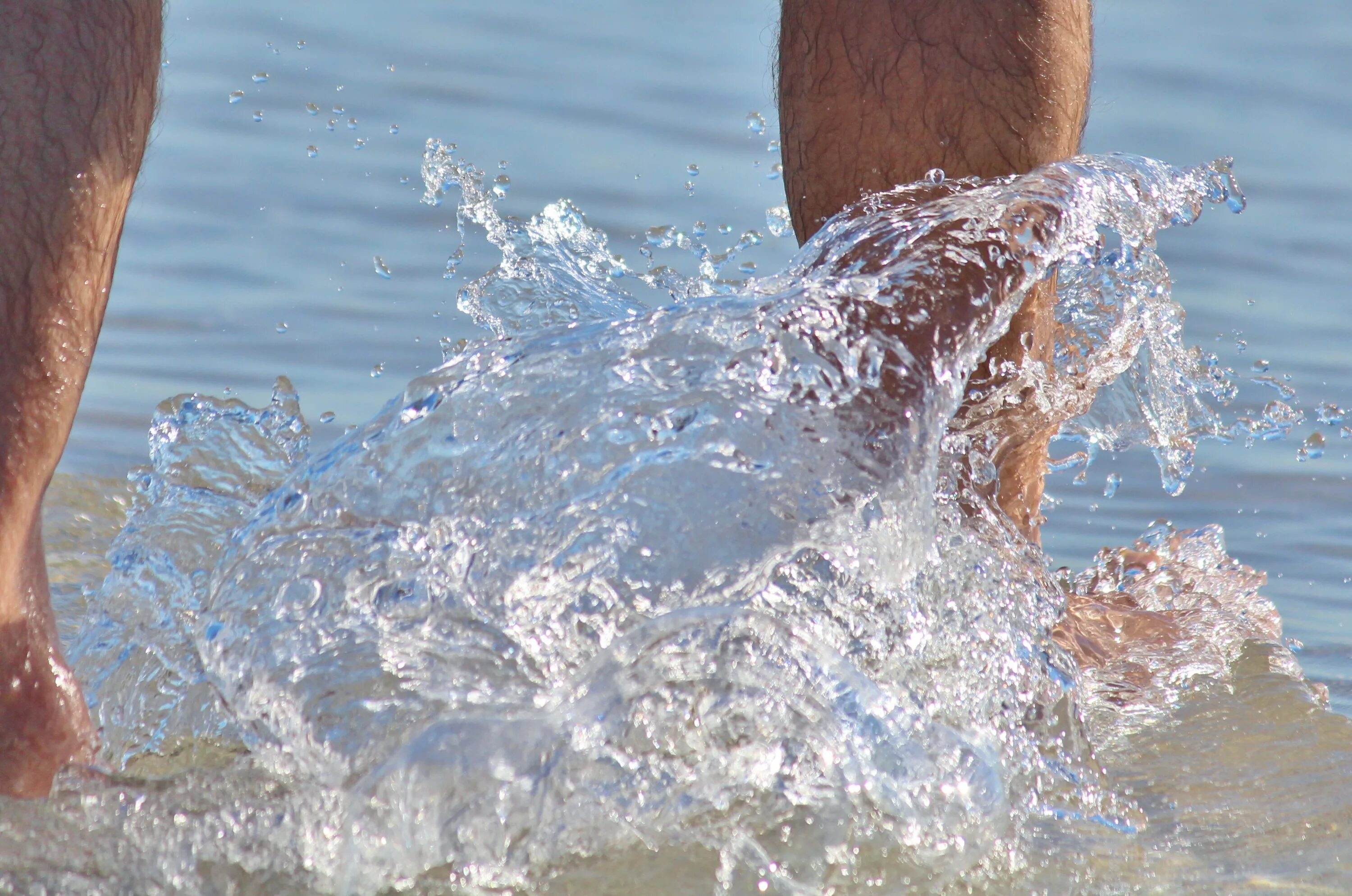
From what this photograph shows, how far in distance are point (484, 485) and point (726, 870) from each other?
0.48 metres

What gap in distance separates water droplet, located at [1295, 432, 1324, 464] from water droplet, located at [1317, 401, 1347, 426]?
0.11 meters

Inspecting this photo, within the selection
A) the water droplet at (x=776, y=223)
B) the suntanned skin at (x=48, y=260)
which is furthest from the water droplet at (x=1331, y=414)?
the suntanned skin at (x=48, y=260)

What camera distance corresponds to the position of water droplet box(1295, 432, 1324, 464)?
11.0ft

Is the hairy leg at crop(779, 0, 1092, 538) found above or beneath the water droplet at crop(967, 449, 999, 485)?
above

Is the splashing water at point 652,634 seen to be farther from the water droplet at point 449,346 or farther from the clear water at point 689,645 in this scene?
the water droplet at point 449,346

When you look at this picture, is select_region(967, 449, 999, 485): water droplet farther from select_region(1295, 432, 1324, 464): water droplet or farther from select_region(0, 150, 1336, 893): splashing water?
select_region(1295, 432, 1324, 464): water droplet

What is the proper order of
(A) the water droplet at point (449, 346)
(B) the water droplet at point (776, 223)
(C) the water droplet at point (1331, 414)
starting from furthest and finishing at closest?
(B) the water droplet at point (776, 223)
(C) the water droplet at point (1331, 414)
(A) the water droplet at point (449, 346)

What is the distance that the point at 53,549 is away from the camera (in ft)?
8.45

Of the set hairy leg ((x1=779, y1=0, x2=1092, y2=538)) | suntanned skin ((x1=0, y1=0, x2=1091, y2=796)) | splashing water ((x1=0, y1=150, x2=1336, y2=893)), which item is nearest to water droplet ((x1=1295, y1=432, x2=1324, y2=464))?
hairy leg ((x1=779, y1=0, x2=1092, y2=538))

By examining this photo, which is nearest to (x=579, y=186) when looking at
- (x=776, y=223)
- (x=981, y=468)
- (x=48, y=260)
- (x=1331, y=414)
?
(x=776, y=223)

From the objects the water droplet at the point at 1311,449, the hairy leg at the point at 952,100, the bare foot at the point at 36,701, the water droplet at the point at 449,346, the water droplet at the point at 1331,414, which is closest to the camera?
the bare foot at the point at 36,701

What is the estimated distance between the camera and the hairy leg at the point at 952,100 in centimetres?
228

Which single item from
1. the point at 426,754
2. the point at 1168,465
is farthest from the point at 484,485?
the point at 1168,465

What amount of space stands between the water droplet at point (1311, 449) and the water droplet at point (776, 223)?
135 centimetres
